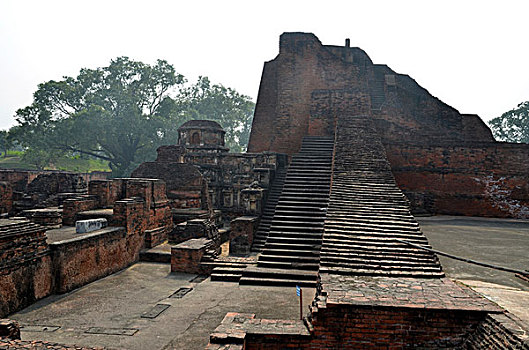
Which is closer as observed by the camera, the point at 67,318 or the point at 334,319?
the point at 334,319

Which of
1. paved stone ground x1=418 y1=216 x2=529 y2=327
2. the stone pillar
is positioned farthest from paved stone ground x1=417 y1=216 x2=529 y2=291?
the stone pillar

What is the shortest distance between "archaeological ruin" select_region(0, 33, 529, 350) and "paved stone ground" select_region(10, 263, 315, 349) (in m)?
0.17

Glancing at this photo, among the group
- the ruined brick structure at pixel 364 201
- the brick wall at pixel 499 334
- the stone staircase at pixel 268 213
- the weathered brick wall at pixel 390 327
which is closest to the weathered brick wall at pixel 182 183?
the stone staircase at pixel 268 213

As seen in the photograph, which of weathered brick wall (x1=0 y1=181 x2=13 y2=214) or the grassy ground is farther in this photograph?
the grassy ground

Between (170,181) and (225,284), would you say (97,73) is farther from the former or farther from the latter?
(225,284)

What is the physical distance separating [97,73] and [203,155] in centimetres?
2228

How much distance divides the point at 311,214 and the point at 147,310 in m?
4.54

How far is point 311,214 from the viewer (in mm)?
8977

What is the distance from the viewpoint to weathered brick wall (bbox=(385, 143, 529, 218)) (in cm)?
1182

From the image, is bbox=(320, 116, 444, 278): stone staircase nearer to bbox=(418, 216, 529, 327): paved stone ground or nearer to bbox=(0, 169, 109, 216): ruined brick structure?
bbox=(418, 216, 529, 327): paved stone ground

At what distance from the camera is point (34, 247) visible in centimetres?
629

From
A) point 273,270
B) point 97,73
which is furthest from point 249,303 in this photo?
point 97,73

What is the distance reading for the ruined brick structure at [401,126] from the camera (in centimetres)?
1193

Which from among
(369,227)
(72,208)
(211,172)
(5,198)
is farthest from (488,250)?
(5,198)
